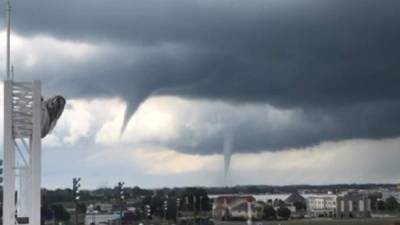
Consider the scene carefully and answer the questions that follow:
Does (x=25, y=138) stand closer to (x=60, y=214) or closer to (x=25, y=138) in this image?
(x=25, y=138)

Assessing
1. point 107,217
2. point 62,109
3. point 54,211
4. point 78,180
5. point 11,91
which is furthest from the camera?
point 107,217

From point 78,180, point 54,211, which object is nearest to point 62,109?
point 78,180

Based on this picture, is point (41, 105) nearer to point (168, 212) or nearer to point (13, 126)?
point (13, 126)

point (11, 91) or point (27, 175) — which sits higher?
point (11, 91)

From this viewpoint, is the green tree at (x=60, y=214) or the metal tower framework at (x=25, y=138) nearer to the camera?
the metal tower framework at (x=25, y=138)

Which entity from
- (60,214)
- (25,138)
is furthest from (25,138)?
(60,214)

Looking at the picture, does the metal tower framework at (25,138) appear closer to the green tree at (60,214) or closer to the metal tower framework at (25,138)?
the metal tower framework at (25,138)

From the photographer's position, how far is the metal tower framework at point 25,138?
37.3 m

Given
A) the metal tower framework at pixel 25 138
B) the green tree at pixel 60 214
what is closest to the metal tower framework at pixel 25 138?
the metal tower framework at pixel 25 138

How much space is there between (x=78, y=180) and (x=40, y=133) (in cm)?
5754

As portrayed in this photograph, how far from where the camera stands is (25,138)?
3800cm

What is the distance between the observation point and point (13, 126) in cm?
3759

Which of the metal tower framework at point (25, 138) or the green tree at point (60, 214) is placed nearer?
the metal tower framework at point (25, 138)

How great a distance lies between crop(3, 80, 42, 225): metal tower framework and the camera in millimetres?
37281
